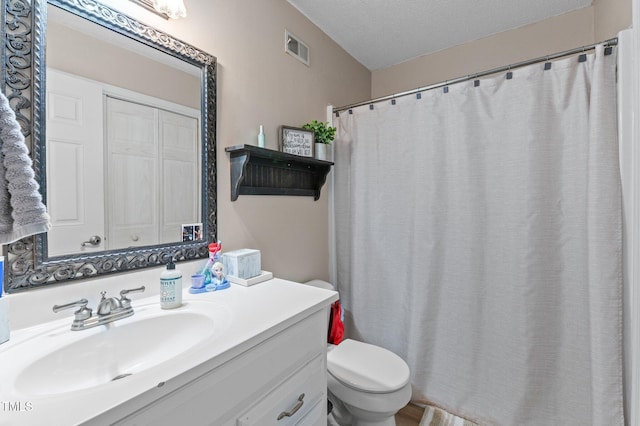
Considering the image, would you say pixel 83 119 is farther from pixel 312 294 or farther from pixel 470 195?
pixel 470 195

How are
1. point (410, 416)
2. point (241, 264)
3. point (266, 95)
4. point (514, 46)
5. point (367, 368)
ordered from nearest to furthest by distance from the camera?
point (241, 264) → point (367, 368) → point (266, 95) → point (410, 416) → point (514, 46)

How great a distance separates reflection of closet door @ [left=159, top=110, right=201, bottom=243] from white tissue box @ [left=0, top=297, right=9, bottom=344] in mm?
443

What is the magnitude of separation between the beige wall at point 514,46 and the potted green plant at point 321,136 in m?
0.99

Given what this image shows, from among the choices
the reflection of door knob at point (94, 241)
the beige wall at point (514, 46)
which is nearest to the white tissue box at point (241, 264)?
the reflection of door knob at point (94, 241)

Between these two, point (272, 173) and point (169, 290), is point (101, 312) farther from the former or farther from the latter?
point (272, 173)

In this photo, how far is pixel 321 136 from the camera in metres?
1.81

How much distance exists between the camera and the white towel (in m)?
0.63

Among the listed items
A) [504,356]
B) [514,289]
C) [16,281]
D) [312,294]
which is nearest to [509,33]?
[514,289]

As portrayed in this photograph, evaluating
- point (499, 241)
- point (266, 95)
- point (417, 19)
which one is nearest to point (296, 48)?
point (266, 95)

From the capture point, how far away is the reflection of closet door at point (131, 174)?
0.97 m

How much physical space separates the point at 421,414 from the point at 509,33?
2.56m

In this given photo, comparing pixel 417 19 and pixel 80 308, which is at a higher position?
pixel 417 19

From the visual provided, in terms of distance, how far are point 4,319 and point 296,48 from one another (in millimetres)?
1775

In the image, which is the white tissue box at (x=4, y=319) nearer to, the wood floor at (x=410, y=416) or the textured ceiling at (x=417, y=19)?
the wood floor at (x=410, y=416)
